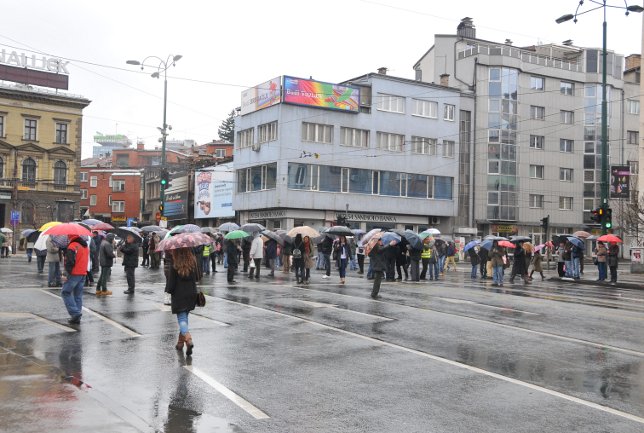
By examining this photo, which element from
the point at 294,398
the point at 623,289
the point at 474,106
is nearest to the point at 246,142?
the point at 474,106

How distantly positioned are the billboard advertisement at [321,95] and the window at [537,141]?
18.8 metres

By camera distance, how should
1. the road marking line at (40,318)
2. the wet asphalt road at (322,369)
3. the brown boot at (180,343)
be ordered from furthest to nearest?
the road marking line at (40,318)
the brown boot at (180,343)
the wet asphalt road at (322,369)

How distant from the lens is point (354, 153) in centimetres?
5441

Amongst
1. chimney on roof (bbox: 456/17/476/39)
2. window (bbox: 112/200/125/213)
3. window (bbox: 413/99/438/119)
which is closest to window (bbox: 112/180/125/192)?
window (bbox: 112/200/125/213)

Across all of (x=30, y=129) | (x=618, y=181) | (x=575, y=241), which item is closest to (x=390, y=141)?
(x=618, y=181)

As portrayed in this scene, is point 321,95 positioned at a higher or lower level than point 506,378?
higher

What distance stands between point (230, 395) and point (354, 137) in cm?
4834

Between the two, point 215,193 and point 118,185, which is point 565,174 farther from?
point 118,185

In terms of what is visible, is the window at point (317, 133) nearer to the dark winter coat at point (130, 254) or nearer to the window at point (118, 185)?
the dark winter coat at point (130, 254)

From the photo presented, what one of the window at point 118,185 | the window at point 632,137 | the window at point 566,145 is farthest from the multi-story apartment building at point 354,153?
the window at point 118,185

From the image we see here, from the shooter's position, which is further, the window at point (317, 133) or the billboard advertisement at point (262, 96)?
the window at point (317, 133)

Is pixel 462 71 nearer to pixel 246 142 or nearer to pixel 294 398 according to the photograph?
pixel 246 142

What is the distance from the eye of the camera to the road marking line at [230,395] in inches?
258

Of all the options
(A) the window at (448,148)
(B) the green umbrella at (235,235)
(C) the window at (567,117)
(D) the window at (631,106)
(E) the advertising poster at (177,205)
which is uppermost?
(D) the window at (631,106)
